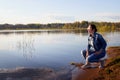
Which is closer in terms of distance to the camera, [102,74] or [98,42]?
[98,42]

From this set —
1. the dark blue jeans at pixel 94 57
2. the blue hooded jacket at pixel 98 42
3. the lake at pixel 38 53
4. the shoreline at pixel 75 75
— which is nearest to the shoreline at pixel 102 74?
the shoreline at pixel 75 75

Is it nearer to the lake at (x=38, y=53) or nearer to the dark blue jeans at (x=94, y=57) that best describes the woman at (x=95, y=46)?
the dark blue jeans at (x=94, y=57)

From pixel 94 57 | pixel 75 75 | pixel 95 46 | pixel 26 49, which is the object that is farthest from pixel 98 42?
pixel 26 49

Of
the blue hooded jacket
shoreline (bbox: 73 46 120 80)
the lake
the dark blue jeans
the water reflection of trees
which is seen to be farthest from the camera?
the water reflection of trees

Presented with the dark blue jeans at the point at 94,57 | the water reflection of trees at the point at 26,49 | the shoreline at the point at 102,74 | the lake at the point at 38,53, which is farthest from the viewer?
the water reflection of trees at the point at 26,49

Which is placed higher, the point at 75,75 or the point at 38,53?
the point at 75,75

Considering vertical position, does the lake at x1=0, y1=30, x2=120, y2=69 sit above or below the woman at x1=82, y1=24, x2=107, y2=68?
below

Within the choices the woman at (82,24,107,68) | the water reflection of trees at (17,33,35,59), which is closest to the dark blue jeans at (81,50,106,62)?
the woman at (82,24,107,68)

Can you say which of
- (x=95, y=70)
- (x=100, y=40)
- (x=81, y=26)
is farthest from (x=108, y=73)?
(x=81, y=26)

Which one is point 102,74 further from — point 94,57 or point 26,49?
point 26,49

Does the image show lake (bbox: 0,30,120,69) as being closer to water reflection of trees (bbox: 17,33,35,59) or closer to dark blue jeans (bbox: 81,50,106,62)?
water reflection of trees (bbox: 17,33,35,59)

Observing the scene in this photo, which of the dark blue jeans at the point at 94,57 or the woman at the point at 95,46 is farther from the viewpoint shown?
the dark blue jeans at the point at 94,57

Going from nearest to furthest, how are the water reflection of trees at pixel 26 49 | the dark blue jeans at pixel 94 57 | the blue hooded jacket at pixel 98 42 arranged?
the blue hooded jacket at pixel 98 42 < the dark blue jeans at pixel 94 57 < the water reflection of trees at pixel 26 49

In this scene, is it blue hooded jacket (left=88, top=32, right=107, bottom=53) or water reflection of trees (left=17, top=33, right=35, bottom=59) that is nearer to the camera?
blue hooded jacket (left=88, top=32, right=107, bottom=53)
